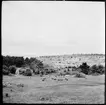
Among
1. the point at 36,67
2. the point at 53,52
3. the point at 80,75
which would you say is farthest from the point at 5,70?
the point at 80,75

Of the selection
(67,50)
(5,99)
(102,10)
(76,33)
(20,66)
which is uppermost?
(102,10)

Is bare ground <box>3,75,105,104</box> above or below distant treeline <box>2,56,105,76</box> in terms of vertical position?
below

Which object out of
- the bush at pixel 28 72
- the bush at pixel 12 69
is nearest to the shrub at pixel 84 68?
the bush at pixel 28 72

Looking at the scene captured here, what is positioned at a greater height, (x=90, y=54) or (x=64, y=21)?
(x=64, y=21)

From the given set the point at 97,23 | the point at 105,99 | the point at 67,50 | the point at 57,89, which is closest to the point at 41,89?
the point at 57,89

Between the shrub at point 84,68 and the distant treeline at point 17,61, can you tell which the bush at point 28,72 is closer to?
the distant treeline at point 17,61

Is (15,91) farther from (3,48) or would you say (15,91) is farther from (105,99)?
(105,99)

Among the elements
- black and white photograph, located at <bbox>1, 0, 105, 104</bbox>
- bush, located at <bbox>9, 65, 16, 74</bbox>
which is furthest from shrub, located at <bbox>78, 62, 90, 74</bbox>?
bush, located at <bbox>9, 65, 16, 74</bbox>

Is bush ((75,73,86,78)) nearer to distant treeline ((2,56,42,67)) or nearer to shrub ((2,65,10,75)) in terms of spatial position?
distant treeline ((2,56,42,67))

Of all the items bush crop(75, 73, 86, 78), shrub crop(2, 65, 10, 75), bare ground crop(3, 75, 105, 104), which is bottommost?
bare ground crop(3, 75, 105, 104)
